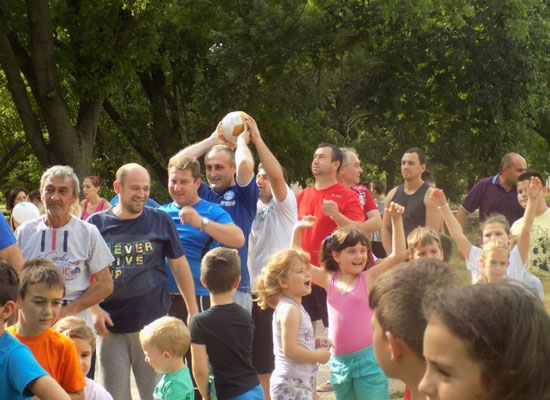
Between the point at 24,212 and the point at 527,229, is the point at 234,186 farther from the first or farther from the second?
the point at 24,212

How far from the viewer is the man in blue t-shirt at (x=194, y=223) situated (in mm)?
6188

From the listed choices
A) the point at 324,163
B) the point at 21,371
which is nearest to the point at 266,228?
the point at 324,163

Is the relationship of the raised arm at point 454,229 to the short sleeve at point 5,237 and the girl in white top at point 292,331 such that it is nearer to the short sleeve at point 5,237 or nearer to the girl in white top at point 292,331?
the girl in white top at point 292,331

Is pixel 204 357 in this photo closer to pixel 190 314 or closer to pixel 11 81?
pixel 190 314

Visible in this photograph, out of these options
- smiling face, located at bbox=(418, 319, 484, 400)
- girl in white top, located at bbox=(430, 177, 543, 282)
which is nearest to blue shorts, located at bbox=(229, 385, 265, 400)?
girl in white top, located at bbox=(430, 177, 543, 282)

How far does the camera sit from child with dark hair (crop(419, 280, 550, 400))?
5.66ft

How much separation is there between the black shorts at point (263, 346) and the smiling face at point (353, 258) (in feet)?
3.80

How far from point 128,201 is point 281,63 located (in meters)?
16.9

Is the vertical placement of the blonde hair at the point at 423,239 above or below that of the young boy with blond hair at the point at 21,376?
above

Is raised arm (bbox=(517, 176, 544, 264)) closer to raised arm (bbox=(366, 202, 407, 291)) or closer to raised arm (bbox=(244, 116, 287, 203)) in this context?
raised arm (bbox=(366, 202, 407, 291))

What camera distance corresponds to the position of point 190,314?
612 cm

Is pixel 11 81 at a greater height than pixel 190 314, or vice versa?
pixel 11 81

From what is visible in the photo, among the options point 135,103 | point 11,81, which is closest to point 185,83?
point 135,103

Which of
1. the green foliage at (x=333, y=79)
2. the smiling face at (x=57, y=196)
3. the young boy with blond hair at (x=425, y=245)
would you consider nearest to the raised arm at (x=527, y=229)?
the young boy with blond hair at (x=425, y=245)
